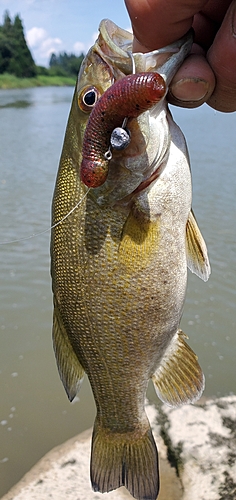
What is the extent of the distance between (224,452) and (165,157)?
2.58 meters

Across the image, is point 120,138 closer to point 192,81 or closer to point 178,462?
point 192,81

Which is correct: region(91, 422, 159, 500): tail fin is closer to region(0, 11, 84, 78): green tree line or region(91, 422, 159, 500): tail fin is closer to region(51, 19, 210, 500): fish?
region(51, 19, 210, 500): fish

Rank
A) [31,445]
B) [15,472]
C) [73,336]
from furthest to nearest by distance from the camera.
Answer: [31,445] → [15,472] → [73,336]

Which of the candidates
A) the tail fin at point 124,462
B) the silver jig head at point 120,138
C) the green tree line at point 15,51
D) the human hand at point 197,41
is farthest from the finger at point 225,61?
the green tree line at point 15,51

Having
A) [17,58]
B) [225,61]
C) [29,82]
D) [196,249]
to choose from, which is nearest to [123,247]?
[196,249]

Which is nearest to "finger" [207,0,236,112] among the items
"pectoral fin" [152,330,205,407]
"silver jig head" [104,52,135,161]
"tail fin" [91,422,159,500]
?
"silver jig head" [104,52,135,161]

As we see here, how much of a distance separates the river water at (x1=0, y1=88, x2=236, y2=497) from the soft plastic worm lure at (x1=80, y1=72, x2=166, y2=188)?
3.34 m

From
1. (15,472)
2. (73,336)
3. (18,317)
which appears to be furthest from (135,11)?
(18,317)

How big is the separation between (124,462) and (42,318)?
13.8 ft

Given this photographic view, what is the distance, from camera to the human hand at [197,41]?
64.6 inches

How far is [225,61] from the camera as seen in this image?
1907 millimetres

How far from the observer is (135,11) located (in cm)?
167

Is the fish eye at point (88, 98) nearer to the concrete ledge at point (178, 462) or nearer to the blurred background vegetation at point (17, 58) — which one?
the concrete ledge at point (178, 462)

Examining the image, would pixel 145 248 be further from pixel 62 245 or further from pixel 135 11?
pixel 135 11
